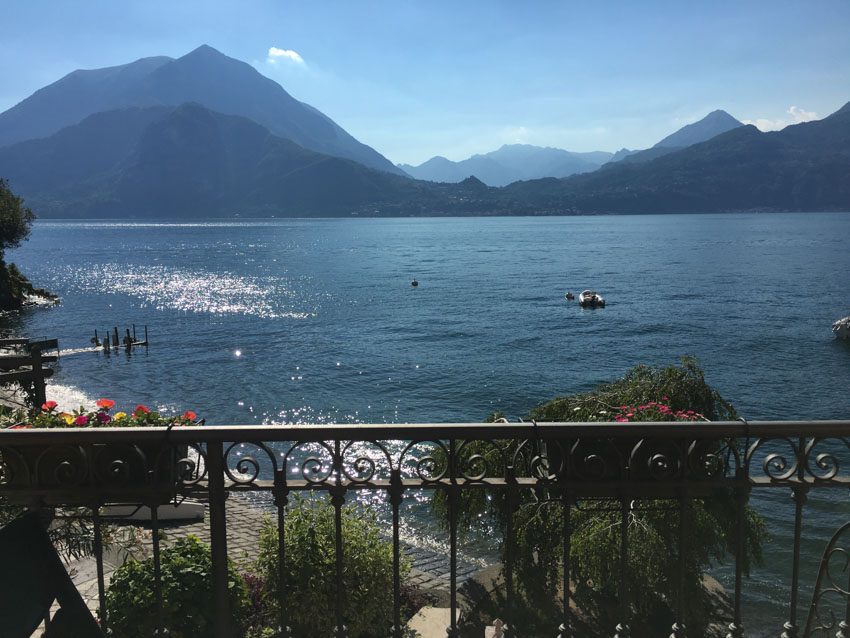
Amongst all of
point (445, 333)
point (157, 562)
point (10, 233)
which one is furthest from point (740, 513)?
point (10, 233)

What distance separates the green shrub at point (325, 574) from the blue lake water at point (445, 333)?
12568mm

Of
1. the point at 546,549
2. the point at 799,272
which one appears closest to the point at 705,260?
the point at 799,272

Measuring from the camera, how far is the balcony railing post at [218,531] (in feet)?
11.3

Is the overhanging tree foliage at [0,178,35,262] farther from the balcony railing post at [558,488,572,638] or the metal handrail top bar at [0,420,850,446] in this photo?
the balcony railing post at [558,488,572,638]

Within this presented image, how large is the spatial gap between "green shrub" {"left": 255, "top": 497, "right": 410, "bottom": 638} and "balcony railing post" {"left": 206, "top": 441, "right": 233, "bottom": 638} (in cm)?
289

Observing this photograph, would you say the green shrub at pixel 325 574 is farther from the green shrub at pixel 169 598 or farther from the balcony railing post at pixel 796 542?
the balcony railing post at pixel 796 542

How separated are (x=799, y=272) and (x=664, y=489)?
110756 millimetres

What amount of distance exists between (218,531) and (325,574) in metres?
4.25

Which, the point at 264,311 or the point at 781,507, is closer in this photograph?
the point at 781,507

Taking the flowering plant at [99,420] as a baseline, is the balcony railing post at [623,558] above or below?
below

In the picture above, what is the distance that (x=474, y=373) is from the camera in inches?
1671

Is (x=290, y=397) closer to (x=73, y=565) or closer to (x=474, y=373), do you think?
(x=474, y=373)

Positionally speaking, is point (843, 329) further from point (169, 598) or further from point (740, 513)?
→ point (169, 598)

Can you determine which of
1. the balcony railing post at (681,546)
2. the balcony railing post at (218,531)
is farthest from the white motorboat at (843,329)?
the balcony railing post at (218,531)
